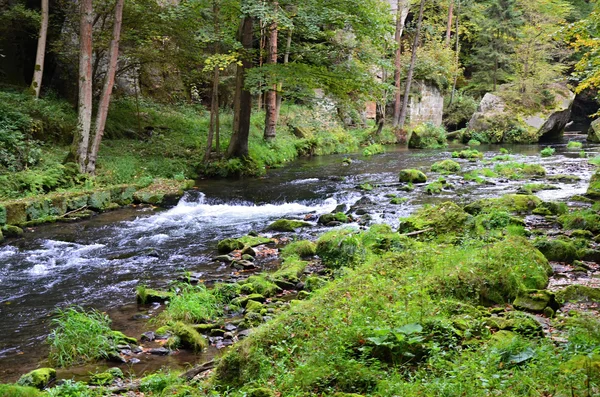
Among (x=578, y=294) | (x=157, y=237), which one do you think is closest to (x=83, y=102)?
(x=157, y=237)

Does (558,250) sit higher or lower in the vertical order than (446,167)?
lower

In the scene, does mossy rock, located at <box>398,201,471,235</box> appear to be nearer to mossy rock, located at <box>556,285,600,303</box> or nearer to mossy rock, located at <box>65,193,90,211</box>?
mossy rock, located at <box>556,285,600,303</box>

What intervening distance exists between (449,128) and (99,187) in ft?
99.2

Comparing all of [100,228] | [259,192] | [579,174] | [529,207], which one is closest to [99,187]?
[100,228]

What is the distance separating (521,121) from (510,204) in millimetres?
22319

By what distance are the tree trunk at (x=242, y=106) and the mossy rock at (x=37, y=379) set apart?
13.7m

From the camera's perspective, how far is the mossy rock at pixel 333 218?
470 inches

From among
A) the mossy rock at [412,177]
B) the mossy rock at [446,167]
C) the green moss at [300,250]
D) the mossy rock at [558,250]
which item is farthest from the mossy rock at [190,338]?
the mossy rock at [446,167]

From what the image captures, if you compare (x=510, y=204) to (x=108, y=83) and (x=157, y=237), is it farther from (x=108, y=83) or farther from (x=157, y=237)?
(x=108, y=83)

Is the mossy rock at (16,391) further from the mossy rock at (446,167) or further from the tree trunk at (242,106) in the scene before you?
the mossy rock at (446,167)

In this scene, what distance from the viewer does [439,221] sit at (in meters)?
9.19

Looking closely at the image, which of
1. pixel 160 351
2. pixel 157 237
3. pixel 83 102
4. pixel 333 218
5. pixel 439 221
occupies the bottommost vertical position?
pixel 160 351

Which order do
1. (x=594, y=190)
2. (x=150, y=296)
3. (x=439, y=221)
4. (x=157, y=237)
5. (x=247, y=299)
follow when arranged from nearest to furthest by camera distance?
1. (x=247, y=299)
2. (x=150, y=296)
3. (x=439, y=221)
4. (x=157, y=237)
5. (x=594, y=190)

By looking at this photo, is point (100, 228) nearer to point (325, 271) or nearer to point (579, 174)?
point (325, 271)
